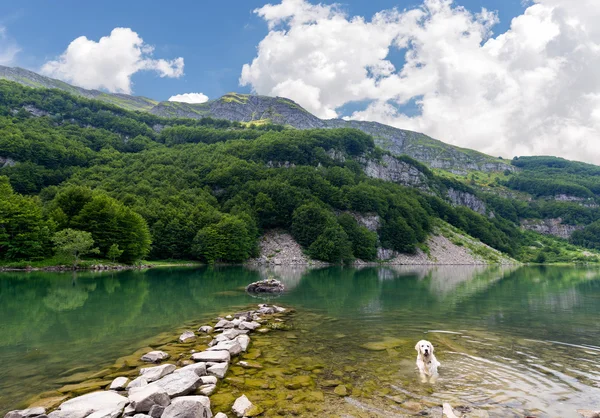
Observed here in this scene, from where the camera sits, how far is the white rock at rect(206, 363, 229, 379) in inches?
440

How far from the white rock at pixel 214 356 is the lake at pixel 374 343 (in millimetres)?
2064

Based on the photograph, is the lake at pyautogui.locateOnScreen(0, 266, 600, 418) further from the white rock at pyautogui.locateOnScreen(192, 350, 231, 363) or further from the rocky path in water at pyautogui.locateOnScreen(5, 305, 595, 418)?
the white rock at pyautogui.locateOnScreen(192, 350, 231, 363)

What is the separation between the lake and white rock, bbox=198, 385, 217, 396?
330 cm

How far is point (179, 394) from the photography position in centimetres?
927

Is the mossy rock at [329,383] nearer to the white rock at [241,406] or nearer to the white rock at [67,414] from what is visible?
the white rock at [241,406]

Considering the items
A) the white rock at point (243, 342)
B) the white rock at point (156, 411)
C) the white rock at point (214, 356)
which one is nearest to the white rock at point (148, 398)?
the white rock at point (156, 411)

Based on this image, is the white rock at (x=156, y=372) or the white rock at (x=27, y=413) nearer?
the white rock at (x=27, y=413)

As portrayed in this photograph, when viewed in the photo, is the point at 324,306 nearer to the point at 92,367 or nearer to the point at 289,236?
the point at 92,367

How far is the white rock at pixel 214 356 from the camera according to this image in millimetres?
12422

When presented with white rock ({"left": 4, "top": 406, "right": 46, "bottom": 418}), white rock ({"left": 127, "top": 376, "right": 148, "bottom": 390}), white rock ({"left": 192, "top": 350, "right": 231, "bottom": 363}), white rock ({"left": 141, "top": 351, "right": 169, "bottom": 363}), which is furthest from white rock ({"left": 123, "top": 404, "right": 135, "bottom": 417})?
white rock ({"left": 141, "top": 351, "right": 169, "bottom": 363})

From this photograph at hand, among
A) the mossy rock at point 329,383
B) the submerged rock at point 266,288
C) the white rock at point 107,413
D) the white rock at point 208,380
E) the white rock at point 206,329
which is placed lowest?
the submerged rock at point 266,288

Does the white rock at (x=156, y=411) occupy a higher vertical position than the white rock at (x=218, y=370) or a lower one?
higher

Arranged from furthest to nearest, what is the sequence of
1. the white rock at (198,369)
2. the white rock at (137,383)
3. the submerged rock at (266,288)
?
the submerged rock at (266,288)
the white rock at (198,369)
the white rock at (137,383)

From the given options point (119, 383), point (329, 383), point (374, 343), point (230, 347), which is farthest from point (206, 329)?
point (329, 383)
